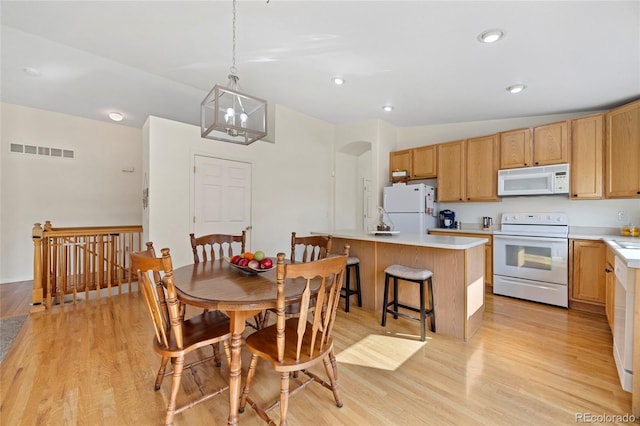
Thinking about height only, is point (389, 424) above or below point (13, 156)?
below

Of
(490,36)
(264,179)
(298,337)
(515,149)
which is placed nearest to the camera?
(298,337)

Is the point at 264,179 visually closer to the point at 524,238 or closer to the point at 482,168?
the point at 482,168

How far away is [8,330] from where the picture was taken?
8.73 ft

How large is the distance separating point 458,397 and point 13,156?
680cm

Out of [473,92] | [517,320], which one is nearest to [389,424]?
[517,320]

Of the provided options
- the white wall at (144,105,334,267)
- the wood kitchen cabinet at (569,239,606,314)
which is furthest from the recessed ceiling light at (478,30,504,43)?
the white wall at (144,105,334,267)

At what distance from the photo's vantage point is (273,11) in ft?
7.22

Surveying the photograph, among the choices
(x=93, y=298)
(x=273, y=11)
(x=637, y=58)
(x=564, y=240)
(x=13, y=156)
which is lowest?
(x=93, y=298)

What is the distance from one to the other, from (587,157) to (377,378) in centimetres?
369

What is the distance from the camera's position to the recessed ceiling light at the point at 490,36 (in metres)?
2.27

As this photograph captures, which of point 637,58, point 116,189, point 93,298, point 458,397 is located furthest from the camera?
point 116,189

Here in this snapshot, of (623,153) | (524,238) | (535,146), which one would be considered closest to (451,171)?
(535,146)

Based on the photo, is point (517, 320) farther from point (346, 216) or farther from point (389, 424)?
point (346, 216)

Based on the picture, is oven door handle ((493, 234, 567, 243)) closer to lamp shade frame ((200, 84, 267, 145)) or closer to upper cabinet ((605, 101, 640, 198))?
upper cabinet ((605, 101, 640, 198))
